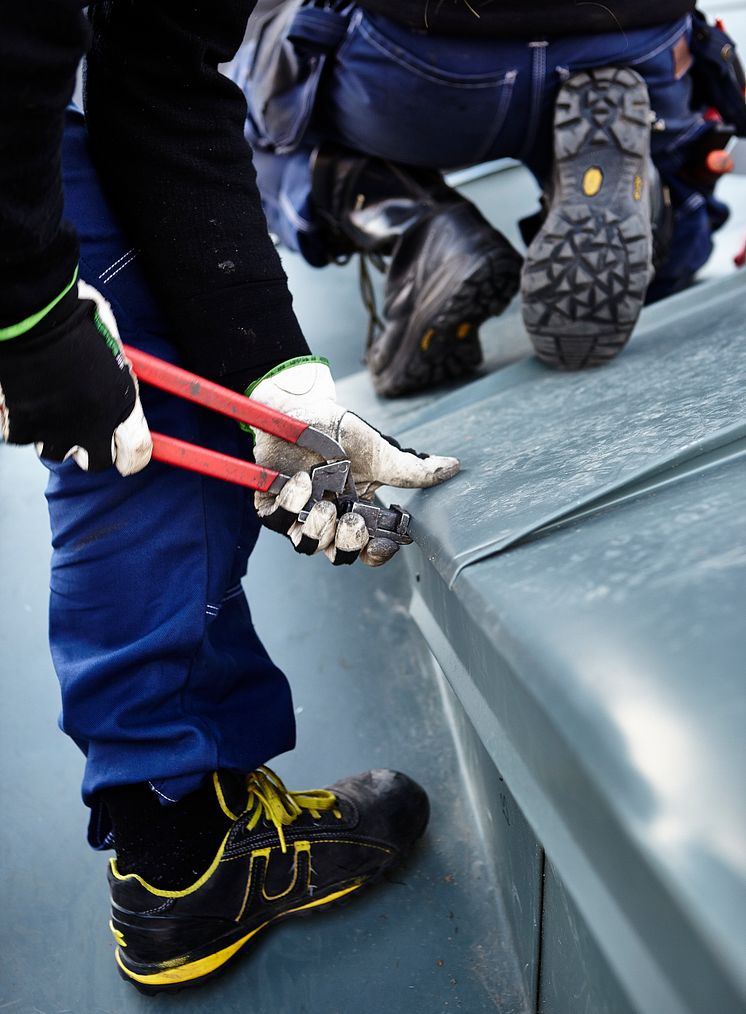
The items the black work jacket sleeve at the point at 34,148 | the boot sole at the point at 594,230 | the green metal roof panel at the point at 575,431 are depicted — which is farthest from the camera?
the boot sole at the point at 594,230

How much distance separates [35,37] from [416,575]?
20.8 inches

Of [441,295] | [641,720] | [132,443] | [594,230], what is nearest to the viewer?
[641,720]

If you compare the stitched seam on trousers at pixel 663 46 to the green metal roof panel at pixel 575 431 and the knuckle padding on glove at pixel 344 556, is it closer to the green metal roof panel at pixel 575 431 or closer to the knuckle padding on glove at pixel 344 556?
the green metal roof panel at pixel 575 431

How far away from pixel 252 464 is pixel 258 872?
1.19ft

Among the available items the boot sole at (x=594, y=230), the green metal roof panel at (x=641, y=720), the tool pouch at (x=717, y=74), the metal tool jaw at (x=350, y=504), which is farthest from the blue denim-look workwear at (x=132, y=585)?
the tool pouch at (x=717, y=74)

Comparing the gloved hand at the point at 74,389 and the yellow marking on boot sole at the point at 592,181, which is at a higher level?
the yellow marking on boot sole at the point at 592,181

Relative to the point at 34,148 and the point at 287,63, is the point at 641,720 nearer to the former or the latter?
the point at 34,148

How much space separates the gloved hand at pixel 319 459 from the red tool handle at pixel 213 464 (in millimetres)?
16

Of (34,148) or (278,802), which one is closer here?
(34,148)

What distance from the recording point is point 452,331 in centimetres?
135

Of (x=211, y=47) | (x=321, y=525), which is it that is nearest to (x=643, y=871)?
(x=321, y=525)

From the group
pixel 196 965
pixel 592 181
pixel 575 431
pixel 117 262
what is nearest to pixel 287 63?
pixel 592 181

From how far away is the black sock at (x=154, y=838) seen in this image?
0.75 metres

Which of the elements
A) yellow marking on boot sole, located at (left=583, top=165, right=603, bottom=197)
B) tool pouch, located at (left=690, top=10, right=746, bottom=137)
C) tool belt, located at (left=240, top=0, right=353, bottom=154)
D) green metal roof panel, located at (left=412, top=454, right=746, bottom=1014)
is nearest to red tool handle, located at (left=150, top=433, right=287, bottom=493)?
green metal roof panel, located at (left=412, top=454, right=746, bottom=1014)
